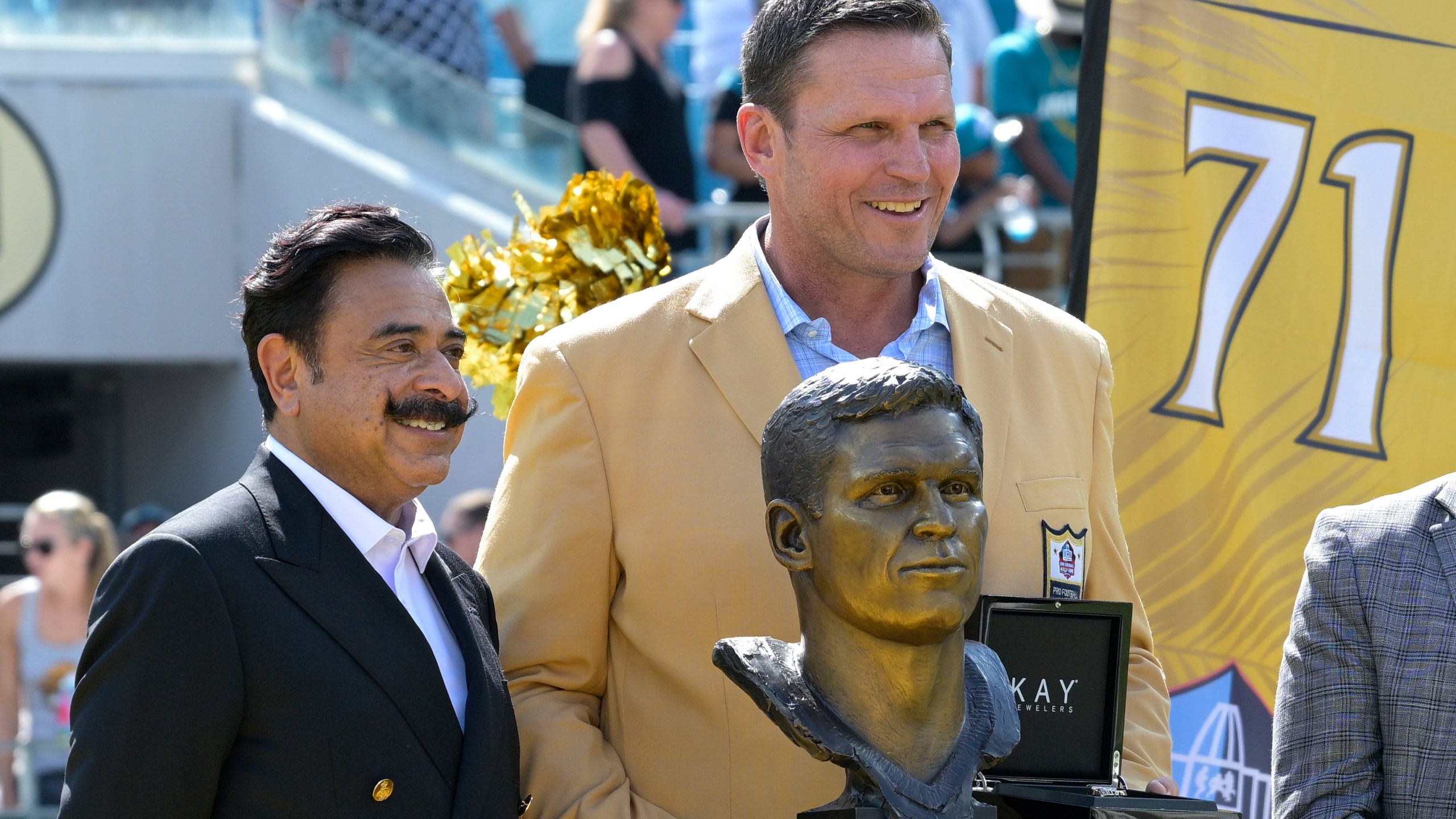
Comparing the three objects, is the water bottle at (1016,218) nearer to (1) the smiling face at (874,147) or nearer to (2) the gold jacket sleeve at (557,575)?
(1) the smiling face at (874,147)

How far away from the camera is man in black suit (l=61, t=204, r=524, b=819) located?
222 centimetres

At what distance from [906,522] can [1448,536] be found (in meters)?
1.03

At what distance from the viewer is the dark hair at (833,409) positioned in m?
2.09

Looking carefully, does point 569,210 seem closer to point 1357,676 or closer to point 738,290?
point 738,290

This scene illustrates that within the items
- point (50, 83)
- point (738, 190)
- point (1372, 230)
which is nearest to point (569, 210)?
point (1372, 230)

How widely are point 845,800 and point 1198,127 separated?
2.06 metres

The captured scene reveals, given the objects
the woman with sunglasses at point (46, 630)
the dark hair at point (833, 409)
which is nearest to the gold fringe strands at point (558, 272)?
the dark hair at point (833, 409)

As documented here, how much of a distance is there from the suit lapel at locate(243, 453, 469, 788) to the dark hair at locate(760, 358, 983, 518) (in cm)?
62

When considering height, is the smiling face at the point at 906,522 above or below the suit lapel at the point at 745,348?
below

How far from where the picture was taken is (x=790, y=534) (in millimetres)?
2182

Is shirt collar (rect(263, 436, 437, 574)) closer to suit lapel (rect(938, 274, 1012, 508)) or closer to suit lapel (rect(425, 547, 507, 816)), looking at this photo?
suit lapel (rect(425, 547, 507, 816))

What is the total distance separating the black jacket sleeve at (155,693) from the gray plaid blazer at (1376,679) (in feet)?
5.07

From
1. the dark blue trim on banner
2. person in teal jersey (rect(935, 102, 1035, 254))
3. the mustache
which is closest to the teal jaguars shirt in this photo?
person in teal jersey (rect(935, 102, 1035, 254))

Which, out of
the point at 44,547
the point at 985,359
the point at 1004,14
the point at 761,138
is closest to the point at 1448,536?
the point at 985,359
